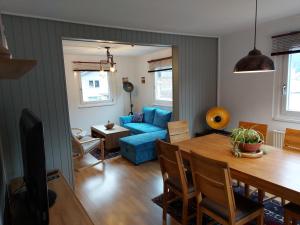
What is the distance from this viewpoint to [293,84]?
3.08 meters

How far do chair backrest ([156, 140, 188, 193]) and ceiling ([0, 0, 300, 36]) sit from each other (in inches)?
58.3

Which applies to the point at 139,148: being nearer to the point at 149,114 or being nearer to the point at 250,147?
the point at 149,114

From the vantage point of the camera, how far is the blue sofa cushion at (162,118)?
5.02m

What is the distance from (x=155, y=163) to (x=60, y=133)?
6.38 ft

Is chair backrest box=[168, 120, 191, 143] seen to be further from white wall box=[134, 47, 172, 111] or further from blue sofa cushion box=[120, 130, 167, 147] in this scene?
white wall box=[134, 47, 172, 111]

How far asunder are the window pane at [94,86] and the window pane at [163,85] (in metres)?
1.56

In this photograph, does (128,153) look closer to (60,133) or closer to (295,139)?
(60,133)

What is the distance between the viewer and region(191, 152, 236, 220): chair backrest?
1.49 m

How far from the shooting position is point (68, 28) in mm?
2645

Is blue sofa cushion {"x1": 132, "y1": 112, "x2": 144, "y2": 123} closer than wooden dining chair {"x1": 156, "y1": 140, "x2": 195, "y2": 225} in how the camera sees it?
No

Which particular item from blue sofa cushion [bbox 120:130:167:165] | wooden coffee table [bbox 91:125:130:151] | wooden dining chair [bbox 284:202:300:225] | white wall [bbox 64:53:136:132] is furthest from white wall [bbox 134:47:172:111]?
wooden dining chair [bbox 284:202:300:225]

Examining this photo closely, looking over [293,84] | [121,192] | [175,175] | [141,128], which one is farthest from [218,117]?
[141,128]

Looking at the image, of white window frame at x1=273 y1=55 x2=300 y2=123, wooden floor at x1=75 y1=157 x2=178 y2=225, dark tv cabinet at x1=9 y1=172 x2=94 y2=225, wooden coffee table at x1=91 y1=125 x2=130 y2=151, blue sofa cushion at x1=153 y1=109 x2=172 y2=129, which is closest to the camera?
dark tv cabinet at x1=9 y1=172 x2=94 y2=225

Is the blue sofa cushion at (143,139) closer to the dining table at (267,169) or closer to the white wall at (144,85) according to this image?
the white wall at (144,85)
